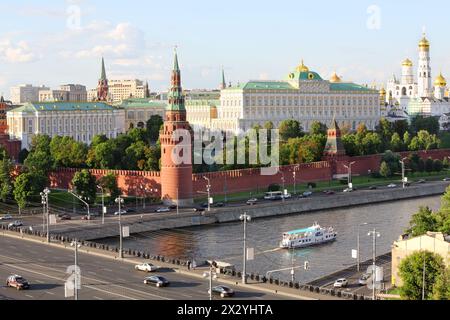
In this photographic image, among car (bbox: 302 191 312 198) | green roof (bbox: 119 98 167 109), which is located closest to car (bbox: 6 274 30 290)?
car (bbox: 302 191 312 198)

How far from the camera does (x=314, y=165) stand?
73000mm

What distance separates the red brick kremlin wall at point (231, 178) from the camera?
61.8m

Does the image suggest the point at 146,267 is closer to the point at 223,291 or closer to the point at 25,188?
the point at 223,291

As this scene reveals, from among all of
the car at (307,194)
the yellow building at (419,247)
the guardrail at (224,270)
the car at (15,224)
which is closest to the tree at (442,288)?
the guardrail at (224,270)

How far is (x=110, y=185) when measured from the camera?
58750 mm

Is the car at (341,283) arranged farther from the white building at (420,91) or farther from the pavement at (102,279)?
the white building at (420,91)

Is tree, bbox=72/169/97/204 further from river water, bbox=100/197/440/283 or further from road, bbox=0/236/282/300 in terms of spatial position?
road, bbox=0/236/282/300

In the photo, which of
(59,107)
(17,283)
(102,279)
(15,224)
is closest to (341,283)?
(102,279)

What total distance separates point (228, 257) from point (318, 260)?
441cm

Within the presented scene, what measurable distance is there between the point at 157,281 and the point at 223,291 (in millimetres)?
3080

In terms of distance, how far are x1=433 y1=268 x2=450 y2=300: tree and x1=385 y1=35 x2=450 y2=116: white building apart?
101196 millimetres

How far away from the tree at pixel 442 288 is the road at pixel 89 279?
5201 millimetres
